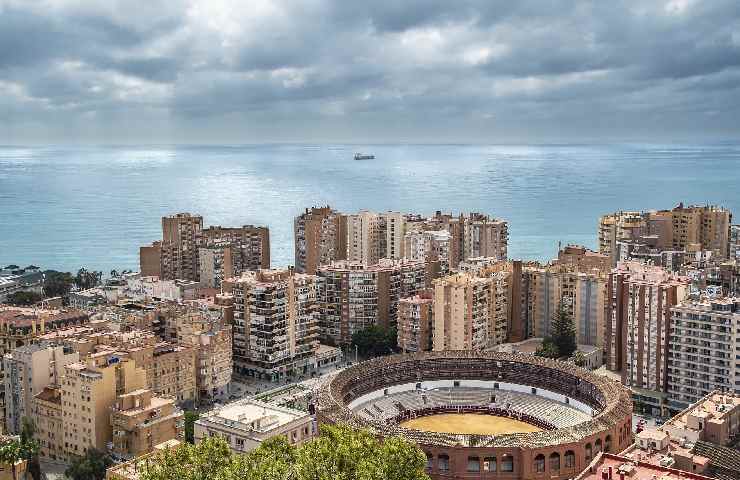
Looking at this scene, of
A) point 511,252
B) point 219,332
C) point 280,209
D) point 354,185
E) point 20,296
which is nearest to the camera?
point 219,332

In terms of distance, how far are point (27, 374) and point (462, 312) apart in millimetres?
20223

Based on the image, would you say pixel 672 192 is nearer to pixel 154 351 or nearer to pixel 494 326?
pixel 494 326

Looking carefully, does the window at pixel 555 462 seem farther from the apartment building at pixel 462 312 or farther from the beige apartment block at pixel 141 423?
the apartment building at pixel 462 312

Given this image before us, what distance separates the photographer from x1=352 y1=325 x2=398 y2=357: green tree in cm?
4341

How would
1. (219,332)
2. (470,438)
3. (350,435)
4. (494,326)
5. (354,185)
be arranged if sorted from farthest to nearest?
(354,185) → (494,326) → (219,332) → (470,438) → (350,435)

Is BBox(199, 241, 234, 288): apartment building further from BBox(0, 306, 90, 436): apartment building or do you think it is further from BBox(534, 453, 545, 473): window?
BBox(534, 453, 545, 473): window

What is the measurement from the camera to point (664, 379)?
34.2 metres

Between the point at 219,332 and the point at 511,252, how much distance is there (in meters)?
47.0

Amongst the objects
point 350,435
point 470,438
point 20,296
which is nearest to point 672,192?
point 20,296

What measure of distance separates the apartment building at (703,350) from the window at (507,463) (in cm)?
1088

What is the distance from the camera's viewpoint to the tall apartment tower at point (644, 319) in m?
34.1

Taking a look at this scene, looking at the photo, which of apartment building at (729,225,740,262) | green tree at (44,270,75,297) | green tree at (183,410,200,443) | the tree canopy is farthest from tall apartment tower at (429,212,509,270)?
the tree canopy

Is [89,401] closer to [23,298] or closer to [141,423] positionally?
[141,423]

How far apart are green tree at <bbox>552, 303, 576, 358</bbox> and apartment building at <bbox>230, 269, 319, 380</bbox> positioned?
42.2 ft
